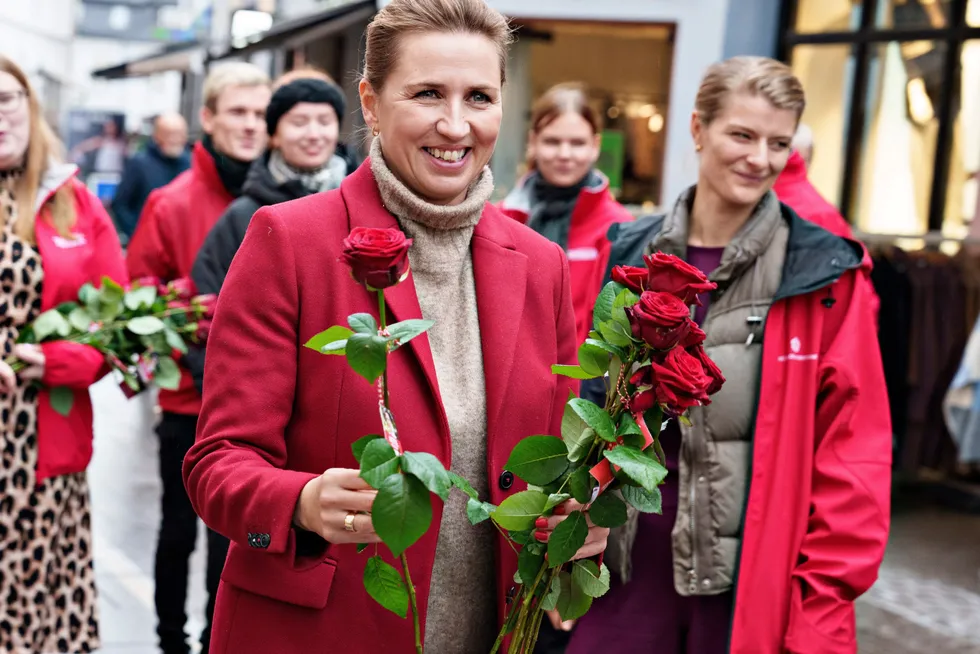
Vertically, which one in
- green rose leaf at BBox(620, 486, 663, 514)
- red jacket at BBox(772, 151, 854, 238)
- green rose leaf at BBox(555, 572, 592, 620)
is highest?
red jacket at BBox(772, 151, 854, 238)

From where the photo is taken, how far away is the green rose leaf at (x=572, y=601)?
6.03 ft

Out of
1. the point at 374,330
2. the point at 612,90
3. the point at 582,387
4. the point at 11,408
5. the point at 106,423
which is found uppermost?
the point at 612,90

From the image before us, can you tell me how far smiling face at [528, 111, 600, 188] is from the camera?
4.86 m

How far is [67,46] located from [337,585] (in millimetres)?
27990

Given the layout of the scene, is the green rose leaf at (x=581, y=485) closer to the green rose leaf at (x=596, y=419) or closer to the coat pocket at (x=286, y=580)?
the green rose leaf at (x=596, y=419)

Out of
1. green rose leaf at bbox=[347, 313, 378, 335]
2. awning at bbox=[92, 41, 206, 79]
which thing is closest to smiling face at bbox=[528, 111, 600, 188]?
green rose leaf at bbox=[347, 313, 378, 335]

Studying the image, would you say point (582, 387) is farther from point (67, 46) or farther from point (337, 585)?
point (67, 46)

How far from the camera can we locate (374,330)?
162cm

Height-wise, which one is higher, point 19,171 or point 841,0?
point 841,0

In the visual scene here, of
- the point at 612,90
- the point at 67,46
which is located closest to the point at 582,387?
the point at 612,90

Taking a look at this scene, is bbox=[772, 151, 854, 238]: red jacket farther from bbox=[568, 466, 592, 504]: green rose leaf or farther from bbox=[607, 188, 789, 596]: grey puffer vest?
bbox=[568, 466, 592, 504]: green rose leaf

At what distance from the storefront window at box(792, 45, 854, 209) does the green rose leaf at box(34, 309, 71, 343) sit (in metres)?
6.39

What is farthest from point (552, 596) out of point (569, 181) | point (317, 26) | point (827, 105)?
point (317, 26)

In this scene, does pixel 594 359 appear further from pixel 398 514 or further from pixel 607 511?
pixel 398 514
